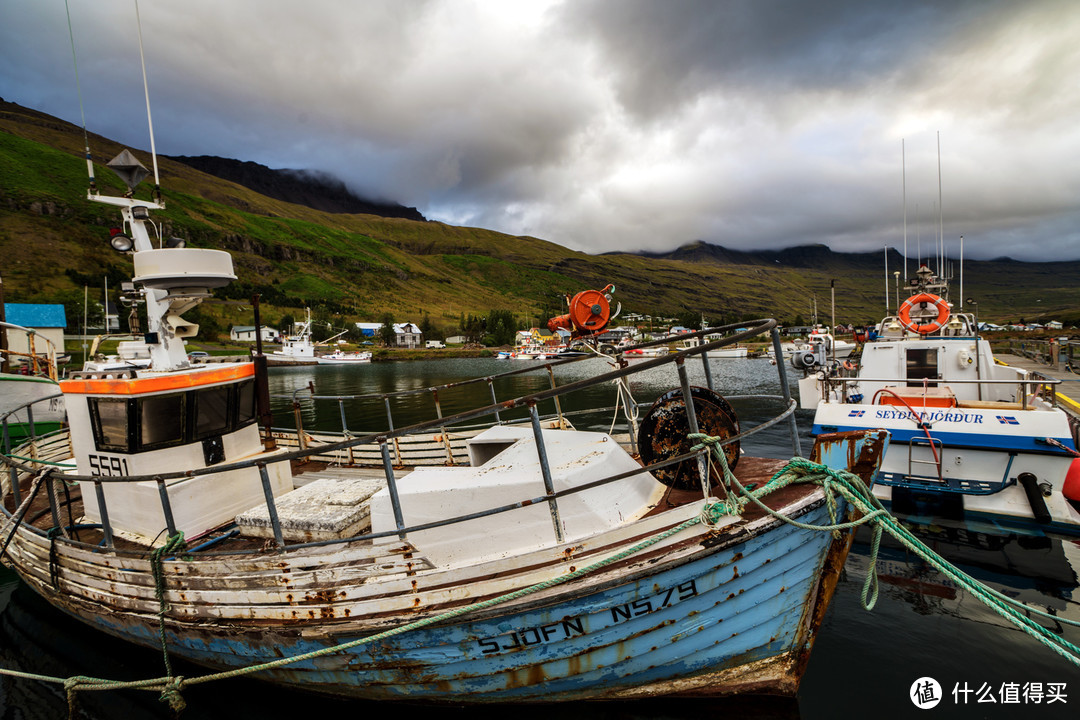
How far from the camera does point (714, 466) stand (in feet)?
14.5

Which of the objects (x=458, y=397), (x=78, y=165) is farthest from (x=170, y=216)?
(x=458, y=397)

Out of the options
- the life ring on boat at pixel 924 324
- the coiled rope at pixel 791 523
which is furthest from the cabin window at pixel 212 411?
the life ring on boat at pixel 924 324

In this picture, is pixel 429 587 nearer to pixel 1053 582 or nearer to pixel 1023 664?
pixel 1023 664

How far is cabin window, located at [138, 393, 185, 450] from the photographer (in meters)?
6.04

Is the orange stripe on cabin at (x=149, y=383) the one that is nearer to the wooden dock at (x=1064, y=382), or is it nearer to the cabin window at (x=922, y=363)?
the wooden dock at (x=1064, y=382)

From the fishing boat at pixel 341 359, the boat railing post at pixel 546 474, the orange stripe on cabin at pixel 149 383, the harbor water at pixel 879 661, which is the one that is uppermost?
the orange stripe on cabin at pixel 149 383

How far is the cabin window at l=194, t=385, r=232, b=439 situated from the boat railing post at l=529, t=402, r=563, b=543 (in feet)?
16.7

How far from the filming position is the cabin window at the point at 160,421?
19.8 feet

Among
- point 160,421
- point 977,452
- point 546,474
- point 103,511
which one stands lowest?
point 977,452

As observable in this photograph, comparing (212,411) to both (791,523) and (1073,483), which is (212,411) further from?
(1073,483)

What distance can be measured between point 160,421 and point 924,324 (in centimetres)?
1882

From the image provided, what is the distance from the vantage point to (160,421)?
6.19 m

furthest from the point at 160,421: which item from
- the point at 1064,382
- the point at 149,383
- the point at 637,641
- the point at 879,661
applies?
the point at 1064,382

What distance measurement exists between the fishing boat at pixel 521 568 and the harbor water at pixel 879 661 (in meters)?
0.55
